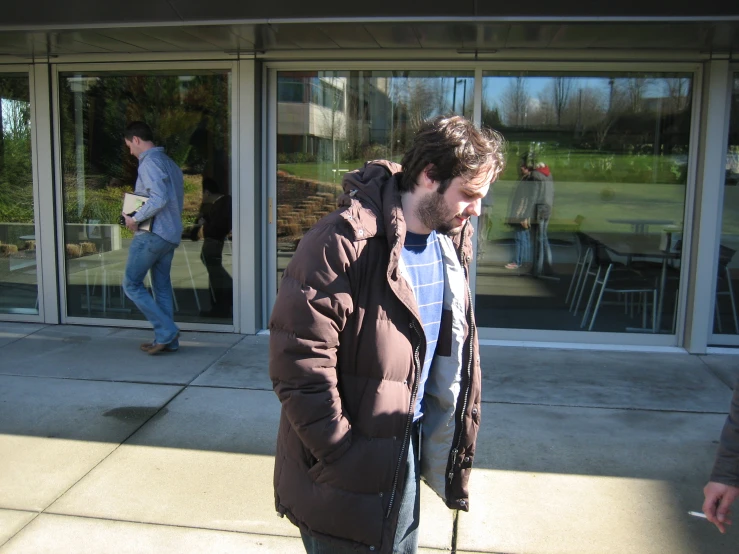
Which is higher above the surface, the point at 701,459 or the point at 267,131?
the point at 267,131

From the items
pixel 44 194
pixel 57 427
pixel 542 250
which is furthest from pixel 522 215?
pixel 44 194

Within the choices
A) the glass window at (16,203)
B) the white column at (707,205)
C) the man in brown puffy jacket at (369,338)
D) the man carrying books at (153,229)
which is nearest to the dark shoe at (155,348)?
the man carrying books at (153,229)

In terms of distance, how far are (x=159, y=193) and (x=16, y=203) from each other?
90.3 inches

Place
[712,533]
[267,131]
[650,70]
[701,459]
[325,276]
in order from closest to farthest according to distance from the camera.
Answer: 1. [325,276]
2. [712,533]
3. [701,459]
4. [650,70]
5. [267,131]

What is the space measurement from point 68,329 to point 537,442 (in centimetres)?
470

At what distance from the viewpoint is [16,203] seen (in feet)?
23.6

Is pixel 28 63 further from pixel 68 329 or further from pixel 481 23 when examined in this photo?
pixel 481 23

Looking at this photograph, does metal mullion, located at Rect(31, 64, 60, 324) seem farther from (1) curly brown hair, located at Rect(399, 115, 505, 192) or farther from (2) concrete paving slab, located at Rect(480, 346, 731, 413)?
(1) curly brown hair, located at Rect(399, 115, 505, 192)

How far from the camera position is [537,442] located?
4359 millimetres

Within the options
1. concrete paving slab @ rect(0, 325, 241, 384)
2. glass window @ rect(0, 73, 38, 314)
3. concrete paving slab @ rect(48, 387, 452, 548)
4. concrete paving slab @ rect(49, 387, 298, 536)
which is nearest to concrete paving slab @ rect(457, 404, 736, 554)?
concrete paving slab @ rect(48, 387, 452, 548)

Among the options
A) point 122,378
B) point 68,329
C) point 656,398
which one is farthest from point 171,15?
point 656,398

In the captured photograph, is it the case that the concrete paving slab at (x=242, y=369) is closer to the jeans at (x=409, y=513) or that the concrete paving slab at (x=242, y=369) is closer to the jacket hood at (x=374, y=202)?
the jeans at (x=409, y=513)

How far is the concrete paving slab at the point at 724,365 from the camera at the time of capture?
5578mm

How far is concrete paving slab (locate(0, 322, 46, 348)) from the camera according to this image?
6609 millimetres
